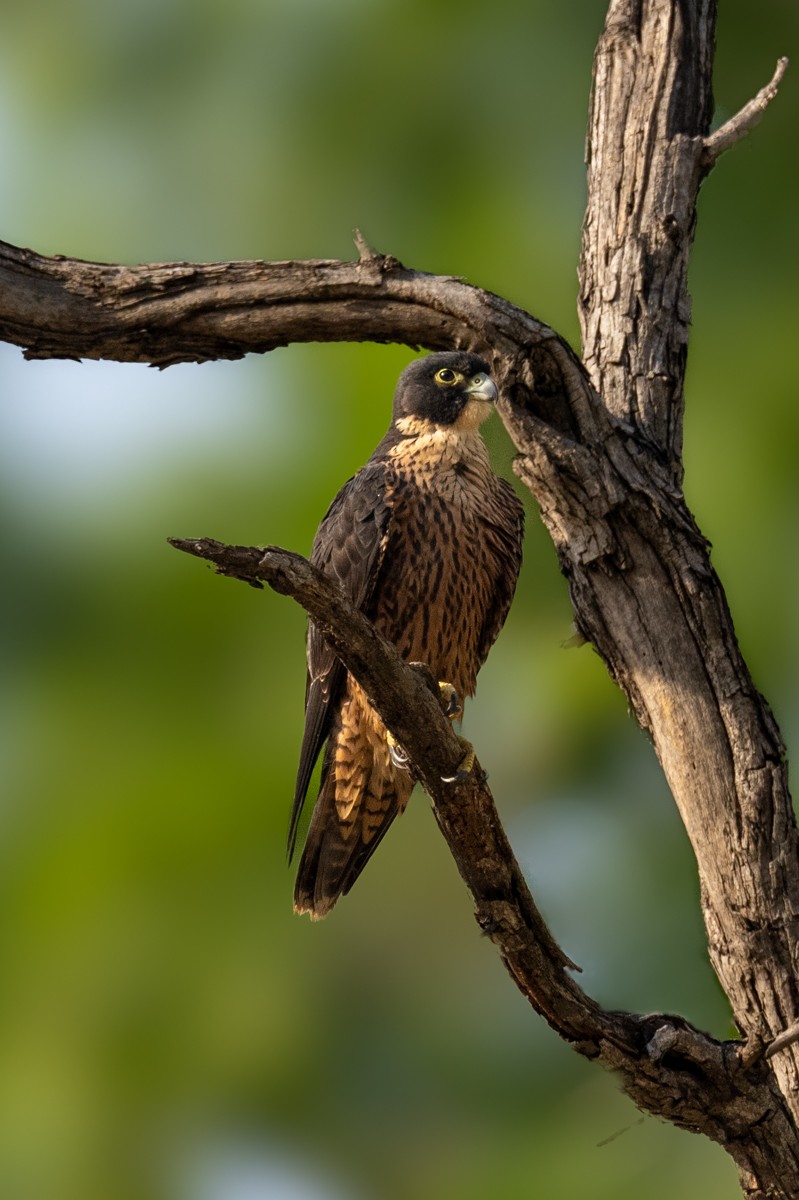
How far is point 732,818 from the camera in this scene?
9.66 ft

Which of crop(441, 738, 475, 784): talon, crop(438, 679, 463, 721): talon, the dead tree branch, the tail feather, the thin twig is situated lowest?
the dead tree branch

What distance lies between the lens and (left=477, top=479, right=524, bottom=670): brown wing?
3.50 m

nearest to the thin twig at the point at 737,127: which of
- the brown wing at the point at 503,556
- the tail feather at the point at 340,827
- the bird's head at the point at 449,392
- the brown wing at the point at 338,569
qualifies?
the bird's head at the point at 449,392

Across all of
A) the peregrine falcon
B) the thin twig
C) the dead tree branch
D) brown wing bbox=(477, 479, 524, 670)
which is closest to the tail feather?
the peregrine falcon

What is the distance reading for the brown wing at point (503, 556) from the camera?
3.50 meters

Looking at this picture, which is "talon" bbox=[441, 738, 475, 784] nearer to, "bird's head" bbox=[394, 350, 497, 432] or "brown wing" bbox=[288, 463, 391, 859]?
"brown wing" bbox=[288, 463, 391, 859]

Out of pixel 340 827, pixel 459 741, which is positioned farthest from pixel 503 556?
pixel 459 741

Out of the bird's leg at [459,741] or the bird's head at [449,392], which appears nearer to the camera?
the bird's leg at [459,741]

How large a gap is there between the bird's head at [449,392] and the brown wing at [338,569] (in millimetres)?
273

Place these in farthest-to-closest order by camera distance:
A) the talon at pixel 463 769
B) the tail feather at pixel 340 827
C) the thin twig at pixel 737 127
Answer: the thin twig at pixel 737 127 < the tail feather at pixel 340 827 < the talon at pixel 463 769

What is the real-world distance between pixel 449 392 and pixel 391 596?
591 millimetres

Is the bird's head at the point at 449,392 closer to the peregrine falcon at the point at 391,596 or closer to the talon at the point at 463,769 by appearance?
the peregrine falcon at the point at 391,596

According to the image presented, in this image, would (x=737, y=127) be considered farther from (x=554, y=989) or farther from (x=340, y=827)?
(x=554, y=989)

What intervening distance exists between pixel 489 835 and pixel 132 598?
11.2 feet
